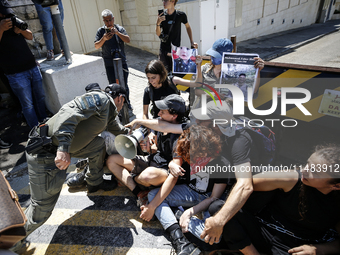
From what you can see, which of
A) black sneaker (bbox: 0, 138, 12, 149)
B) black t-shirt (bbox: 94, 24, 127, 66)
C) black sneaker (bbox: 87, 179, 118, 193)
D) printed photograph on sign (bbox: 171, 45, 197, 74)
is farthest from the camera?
black t-shirt (bbox: 94, 24, 127, 66)

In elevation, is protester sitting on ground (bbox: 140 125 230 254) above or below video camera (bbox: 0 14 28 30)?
below

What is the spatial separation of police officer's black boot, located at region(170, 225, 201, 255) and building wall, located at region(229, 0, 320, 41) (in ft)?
39.0

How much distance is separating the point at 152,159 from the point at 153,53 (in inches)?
A: 333

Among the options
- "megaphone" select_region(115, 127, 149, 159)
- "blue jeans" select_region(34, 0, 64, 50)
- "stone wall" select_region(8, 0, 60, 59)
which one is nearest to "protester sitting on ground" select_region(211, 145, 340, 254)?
"megaphone" select_region(115, 127, 149, 159)

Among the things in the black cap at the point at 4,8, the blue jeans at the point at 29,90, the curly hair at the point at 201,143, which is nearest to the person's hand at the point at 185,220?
the curly hair at the point at 201,143

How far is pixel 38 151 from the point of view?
8.23ft

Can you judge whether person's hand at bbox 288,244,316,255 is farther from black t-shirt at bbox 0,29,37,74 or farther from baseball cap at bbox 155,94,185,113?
black t-shirt at bbox 0,29,37,74

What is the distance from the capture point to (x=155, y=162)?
3062mm

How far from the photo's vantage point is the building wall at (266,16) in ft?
40.0

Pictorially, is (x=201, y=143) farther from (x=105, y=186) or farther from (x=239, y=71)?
(x=105, y=186)

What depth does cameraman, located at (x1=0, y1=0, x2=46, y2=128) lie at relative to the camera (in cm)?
391

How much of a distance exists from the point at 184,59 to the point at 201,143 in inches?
79.8

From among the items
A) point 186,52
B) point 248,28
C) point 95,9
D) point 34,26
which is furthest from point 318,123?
point 248,28

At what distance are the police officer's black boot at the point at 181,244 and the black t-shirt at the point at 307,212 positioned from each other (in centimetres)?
83
